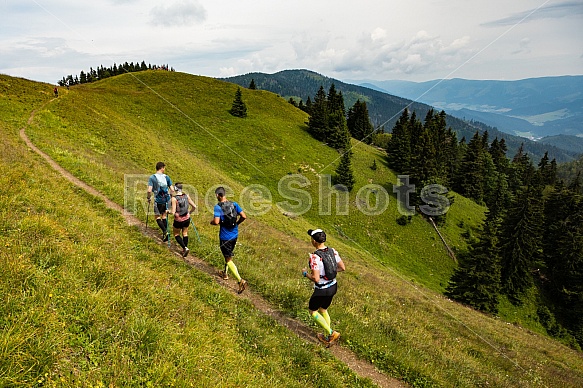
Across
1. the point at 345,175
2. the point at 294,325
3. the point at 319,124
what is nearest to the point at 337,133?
the point at 319,124

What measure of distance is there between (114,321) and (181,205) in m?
5.69

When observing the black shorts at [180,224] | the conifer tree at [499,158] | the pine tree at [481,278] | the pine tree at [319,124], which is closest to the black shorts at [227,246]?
the black shorts at [180,224]

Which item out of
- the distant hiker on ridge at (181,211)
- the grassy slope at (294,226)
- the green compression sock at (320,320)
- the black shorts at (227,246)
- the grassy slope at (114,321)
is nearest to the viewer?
the grassy slope at (114,321)

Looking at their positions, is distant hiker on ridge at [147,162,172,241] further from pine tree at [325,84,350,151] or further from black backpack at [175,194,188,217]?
pine tree at [325,84,350,151]

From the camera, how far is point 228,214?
855 cm

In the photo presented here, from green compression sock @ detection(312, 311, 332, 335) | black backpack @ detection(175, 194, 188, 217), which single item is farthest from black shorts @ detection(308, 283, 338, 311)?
black backpack @ detection(175, 194, 188, 217)

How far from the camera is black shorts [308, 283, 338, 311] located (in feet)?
23.2

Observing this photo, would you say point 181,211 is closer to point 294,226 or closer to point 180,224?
point 180,224

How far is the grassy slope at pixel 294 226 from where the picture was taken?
9.41 m

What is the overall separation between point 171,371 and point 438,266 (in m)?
44.6

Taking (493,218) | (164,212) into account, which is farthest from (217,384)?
(493,218)

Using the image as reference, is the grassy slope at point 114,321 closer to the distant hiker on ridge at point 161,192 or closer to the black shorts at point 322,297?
the black shorts at point 322,297

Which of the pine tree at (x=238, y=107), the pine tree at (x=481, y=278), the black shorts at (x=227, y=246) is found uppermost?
the pine tree at (x=238, y=107)

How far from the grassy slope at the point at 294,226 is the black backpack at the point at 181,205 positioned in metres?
1.76
